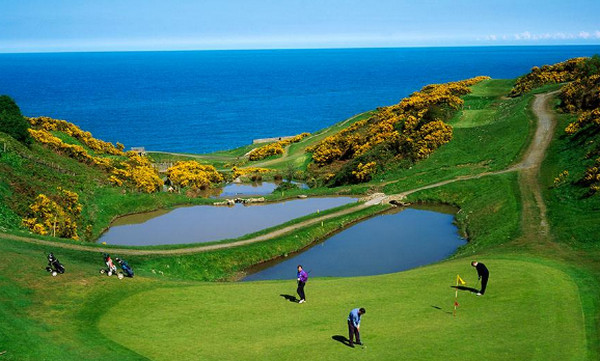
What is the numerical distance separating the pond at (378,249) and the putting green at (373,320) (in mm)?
12589

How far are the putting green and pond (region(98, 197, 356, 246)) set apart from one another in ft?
76.1

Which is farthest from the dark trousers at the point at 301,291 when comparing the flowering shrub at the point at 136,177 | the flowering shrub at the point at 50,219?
the flowering shrub at the point at 136,177

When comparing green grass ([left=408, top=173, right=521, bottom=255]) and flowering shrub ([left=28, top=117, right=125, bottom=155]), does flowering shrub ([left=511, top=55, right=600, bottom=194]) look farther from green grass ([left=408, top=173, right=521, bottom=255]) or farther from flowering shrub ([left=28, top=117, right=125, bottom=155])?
→ flowering shrub ([left=28, top=117, right=125, bottom=155])

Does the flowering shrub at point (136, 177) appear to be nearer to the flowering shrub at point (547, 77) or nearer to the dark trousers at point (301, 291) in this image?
the dark trousers at point (301, 291)

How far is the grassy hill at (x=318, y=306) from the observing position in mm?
23719

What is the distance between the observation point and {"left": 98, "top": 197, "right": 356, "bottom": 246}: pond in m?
57.0

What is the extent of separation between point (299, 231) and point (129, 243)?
17.6 metres

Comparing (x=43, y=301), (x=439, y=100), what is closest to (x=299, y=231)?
(x=43, y=301)

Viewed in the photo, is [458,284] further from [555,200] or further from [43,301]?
[555,200]

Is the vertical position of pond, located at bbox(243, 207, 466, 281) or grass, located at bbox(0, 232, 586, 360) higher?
grass, located at bbox(0, 232, 586, 360)

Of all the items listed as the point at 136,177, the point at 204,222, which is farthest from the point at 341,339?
the point at 136,177

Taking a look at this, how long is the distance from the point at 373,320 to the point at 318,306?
3.81 metres

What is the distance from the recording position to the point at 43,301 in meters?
29.5

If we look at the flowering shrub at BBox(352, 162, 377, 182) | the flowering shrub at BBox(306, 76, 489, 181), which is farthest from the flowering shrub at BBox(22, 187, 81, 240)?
the flowering shrub at BBox(306, 76, 489, 181)
